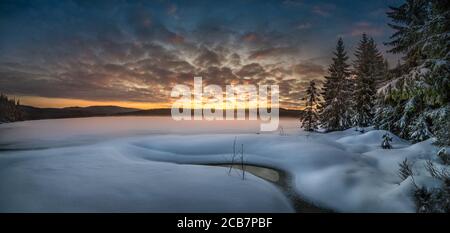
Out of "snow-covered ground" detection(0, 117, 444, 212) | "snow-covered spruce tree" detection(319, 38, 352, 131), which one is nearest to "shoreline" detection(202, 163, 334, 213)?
Result: "snow-covered ground" detection(0, 117, 444, 212)

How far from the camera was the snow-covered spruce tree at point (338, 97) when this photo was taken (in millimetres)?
24531

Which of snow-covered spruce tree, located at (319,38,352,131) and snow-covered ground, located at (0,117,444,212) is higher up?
snow-covered spruce tree, located at (319,38,352,131)

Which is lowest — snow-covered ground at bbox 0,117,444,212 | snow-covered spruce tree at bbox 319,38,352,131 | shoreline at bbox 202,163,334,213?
shoreline at bbox 202,163,334,213

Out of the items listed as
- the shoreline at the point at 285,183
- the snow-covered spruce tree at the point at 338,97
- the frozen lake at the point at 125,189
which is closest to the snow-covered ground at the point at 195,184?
the frozen lake at the point at 125,189

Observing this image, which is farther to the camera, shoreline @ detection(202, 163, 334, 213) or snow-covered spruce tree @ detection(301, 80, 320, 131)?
snow-covered spruce tree @ detection(301, 80, 320, 131)

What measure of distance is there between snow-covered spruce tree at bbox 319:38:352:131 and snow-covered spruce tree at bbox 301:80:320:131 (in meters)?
1.75

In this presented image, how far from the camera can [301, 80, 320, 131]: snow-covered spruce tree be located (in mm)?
28763

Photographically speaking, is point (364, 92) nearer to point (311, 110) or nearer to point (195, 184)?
point (311, 110)

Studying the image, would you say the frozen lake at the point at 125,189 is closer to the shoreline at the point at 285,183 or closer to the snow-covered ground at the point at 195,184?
the snow-covered ground at the point at 195,184

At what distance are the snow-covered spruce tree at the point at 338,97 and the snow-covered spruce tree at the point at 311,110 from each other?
1751 millimetres

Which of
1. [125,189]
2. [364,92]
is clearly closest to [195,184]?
[125,189]

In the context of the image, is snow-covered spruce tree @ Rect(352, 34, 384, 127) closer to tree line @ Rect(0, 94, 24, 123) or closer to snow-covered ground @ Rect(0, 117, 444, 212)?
snow-covered ground @ Rect(0, 117, 444, 212)

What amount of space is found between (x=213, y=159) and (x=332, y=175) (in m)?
5.11

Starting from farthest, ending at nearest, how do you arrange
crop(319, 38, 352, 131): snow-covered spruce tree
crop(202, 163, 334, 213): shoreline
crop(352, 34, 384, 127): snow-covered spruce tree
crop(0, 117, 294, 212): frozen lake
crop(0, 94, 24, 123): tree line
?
crop(0, 94, 24, 123): tree line, crop(319, 38, 352, 131): snow-covered spruce tree, crop(352, 34, 384, 127): snow-covered spruce tree, crop(202, 163, 334, 213): shoreline, crop(0, 117, 294, 212): frozen lake
